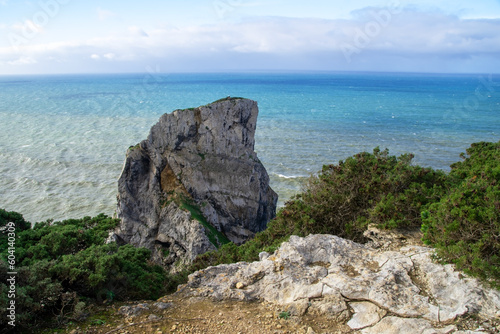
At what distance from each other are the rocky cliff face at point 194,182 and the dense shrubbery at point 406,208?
474 inches

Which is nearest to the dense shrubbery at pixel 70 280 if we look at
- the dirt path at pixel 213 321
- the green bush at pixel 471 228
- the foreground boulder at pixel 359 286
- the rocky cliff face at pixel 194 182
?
the dirt path at pixel 213 321

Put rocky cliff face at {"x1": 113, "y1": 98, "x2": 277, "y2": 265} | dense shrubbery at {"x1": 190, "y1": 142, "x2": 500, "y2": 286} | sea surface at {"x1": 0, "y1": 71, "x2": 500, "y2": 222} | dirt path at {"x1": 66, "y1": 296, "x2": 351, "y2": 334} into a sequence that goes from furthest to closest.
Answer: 1. sea surface at {"x1": 0, "y1": 71, "x2": 500, "y2": 222}
2. rocky cliff face at {"x1": 113, "y1": 98, "x2": 277, "y2": 265}
3. dense shrubbery at {"x1": 190, "y1": 142, "x2": 500, "y2": 286}
4. dirt path at {"x1": 66, "y1": 296, "x2": 351, "y2": 334}

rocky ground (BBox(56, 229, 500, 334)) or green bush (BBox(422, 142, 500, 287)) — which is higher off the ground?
green bush (BBox(422, 142, 500, 287))

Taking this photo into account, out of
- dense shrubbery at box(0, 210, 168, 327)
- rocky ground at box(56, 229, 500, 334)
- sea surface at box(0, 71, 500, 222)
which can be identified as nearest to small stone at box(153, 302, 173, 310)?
rocky ground at box(56, 229, 500, 334)

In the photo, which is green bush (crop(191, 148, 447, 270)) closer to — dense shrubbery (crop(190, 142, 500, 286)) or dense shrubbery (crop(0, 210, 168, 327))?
dense shrubbery (crop(190, 142, 500, 286))

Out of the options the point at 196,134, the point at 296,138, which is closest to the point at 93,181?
the point at 196,134

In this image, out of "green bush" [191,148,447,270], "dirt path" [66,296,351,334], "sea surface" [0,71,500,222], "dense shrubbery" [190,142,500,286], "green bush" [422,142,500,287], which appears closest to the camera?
"dirt path" [66,296,351,334]

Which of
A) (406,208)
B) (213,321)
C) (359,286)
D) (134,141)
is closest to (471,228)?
(406,208)

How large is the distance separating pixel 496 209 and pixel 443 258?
1.85m

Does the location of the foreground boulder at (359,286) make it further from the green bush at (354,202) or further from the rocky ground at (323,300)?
the green bush at (354,202)

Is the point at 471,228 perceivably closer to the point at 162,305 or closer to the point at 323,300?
the point at 323,300

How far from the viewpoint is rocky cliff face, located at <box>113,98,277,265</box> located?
88.9 ft

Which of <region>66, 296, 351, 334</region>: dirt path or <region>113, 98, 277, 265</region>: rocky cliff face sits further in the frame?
<region>113, 98, 277, 265</region>: rocky cliff face

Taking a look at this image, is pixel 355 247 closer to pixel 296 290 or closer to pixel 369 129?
pixel 296 290
